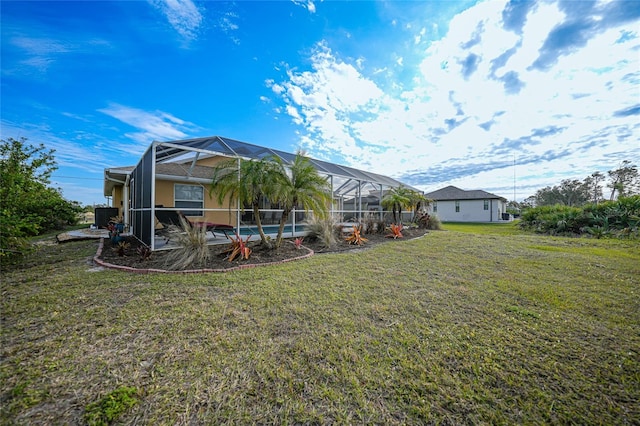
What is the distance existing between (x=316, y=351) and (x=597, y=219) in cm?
1809

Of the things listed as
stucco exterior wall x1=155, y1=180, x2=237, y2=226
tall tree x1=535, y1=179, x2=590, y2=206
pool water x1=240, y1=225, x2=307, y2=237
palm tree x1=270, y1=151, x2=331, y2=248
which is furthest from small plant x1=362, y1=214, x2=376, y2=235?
tall tree x1=535, y1=179, x2=590, y2=206

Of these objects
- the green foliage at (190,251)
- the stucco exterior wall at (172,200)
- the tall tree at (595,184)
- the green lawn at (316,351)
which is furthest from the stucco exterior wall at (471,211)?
the green foliage at (190,251)

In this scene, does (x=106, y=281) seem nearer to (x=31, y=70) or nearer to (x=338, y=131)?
(x=31, y=70)

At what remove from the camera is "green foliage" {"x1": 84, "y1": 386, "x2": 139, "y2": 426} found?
149cm

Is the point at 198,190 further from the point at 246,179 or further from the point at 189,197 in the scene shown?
the point at 246,179

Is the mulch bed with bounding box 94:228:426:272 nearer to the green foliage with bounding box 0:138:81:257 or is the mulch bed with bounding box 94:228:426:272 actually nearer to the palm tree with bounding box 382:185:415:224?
the green foliage with bounding box 0:138:81:257

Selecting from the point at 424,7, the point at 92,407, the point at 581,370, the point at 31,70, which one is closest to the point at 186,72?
the point at 31,70

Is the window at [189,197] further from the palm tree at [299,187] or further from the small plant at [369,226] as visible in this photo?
the small plant at [369,226]

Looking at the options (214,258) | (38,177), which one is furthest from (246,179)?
(38,177)

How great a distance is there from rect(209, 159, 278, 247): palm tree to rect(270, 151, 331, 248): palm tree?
0.80ft

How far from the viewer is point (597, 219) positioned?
40.0 feet

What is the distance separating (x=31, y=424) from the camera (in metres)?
1.43

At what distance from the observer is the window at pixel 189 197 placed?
1175 centimetres

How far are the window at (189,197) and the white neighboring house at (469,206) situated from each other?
24.9 m
